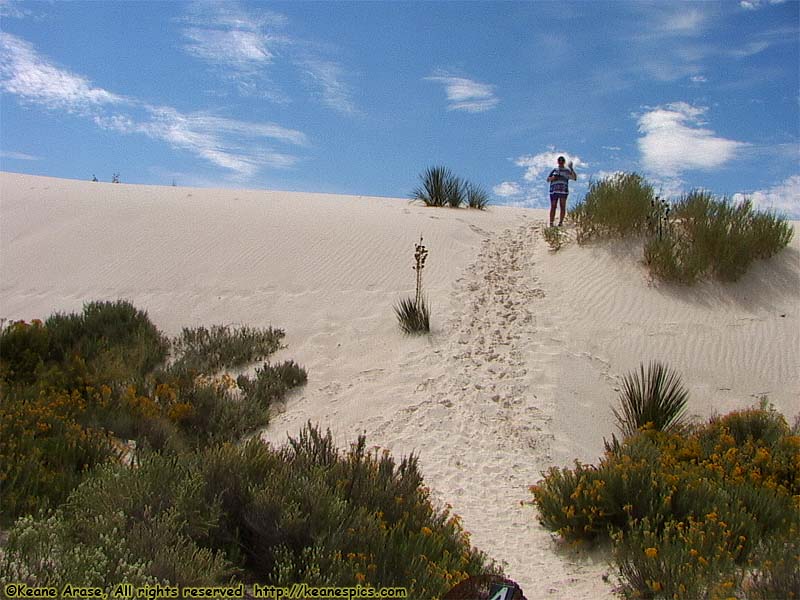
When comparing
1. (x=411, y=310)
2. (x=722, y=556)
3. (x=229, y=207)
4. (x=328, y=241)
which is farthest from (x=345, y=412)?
(x=229, y=207)

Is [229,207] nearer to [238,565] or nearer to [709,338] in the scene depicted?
[709,338]

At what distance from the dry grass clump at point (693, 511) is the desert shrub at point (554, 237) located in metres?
6.72

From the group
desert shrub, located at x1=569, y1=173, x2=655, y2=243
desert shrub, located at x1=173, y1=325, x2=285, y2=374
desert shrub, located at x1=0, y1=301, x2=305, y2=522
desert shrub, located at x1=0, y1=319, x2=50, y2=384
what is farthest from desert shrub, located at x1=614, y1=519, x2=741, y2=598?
desert shrub, located at x1=569, y1=173, x2=655, y2=243

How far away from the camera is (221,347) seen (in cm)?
895

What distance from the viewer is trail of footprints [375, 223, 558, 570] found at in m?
5.65

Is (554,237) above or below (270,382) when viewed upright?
above

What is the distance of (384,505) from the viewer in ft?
13.8

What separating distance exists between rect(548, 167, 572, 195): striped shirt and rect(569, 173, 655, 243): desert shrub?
526mm

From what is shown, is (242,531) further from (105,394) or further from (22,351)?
(22,351)

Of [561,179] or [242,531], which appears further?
[561,179]

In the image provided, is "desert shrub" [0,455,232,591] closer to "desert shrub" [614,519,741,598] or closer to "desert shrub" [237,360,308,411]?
"desert shrub" [614,519,741,598]

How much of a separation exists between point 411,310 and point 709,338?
4270 millimetres

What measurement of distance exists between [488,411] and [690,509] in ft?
10.3

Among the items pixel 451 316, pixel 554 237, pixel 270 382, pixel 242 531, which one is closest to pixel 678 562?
pixel 242 531
